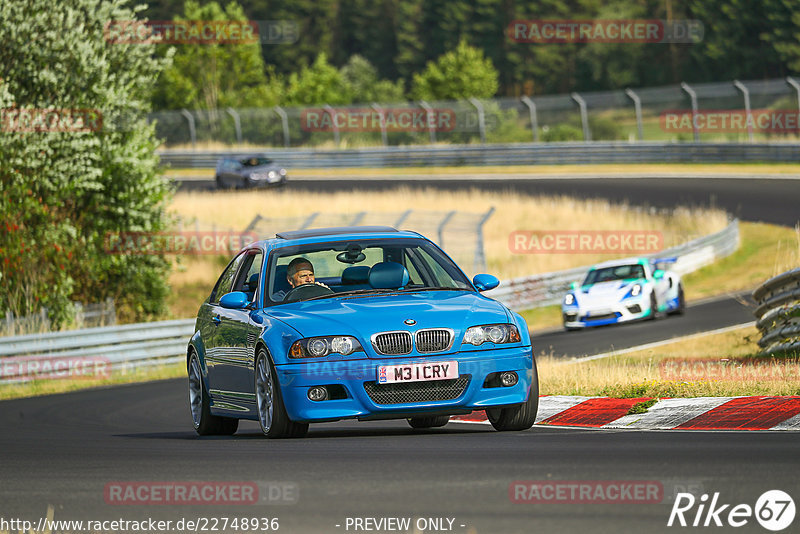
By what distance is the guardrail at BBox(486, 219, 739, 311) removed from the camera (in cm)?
2859

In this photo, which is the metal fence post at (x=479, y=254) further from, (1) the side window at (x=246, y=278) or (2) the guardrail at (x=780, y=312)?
(1) the side window at (x=246, y=278)

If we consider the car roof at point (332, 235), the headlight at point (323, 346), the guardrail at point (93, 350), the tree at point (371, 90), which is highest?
the car roof at point (332, 235)

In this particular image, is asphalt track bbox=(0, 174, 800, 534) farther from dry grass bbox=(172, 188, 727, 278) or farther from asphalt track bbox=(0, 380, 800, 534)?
dry grass bbox=(172, 188, 727, 278)

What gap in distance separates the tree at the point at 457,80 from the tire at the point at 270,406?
224 ft

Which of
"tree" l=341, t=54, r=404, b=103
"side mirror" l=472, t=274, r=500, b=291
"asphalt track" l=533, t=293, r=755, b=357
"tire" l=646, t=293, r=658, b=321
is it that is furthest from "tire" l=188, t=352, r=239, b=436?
"tree" l=341, t=54, r=404, b=103

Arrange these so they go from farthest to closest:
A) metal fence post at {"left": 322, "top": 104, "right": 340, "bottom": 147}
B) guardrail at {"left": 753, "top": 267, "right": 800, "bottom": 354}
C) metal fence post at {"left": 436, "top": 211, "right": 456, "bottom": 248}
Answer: metal fence post at {"left": 322, "top": 104, "right": 340, "bottom": 147} < metal fence post at {"left": 436, "top": 211, "right": 456, "bottom": 248} < guardrail at {"left": 753, "top": 267, "right": 800, "bottom": 354}

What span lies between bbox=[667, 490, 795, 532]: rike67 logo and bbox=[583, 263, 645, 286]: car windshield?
60.3 feet

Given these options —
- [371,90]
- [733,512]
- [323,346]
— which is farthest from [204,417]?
[371,90]

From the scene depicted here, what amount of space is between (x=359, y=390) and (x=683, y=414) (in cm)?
247

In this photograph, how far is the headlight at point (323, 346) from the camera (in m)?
9.03

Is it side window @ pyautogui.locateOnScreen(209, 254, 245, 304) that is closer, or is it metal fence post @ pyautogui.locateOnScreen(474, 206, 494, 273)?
side window @ pyautogui.locateOnScreen(209, 254, 245, 304)

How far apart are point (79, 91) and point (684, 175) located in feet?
83.7

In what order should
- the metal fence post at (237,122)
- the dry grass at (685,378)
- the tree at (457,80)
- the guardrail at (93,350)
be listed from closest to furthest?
the dry grass at (685,378), the guardrail at (93,350), the metal fence post at (237,122), the tree at (457,80)

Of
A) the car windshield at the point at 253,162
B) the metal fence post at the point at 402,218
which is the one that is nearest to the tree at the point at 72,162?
the metal fence post at the point at 402,218
